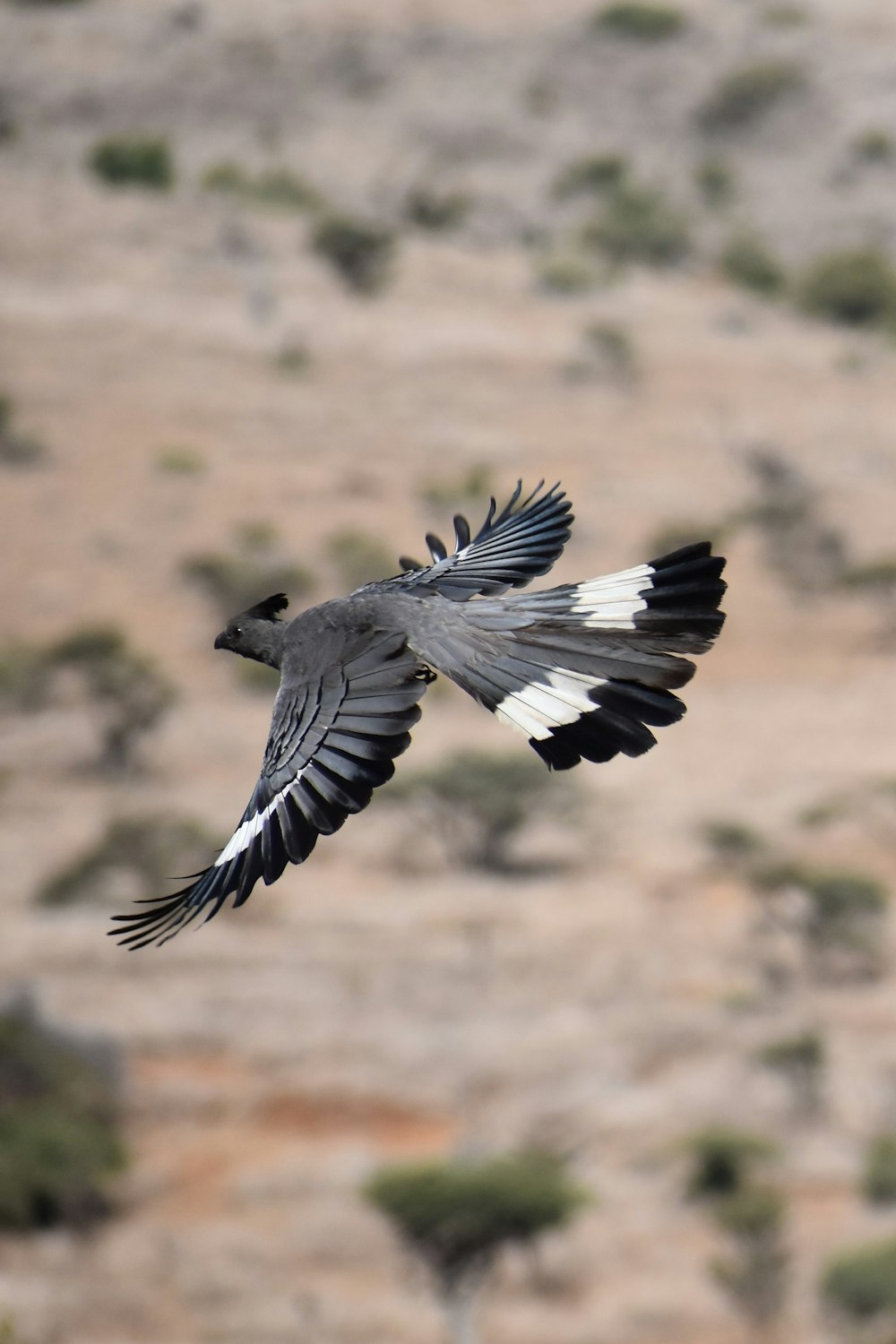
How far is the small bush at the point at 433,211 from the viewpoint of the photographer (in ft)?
168

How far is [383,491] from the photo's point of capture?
3531cm

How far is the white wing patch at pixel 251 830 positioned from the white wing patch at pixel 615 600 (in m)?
0.90

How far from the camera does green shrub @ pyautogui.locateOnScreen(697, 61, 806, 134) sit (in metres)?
64.1

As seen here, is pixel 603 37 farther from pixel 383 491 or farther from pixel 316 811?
pixel 316 811

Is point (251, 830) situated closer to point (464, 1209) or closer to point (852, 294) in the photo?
point (464, 1209)

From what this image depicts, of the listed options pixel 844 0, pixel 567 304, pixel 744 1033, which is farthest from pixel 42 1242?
pixel 844 0

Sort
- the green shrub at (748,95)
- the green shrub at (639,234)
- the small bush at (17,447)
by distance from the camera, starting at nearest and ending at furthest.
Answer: the small bush at (17,447)
the green shrub at (639,234)
the green shrub at (748,95)

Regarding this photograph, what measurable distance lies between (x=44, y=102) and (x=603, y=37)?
18.6 metres

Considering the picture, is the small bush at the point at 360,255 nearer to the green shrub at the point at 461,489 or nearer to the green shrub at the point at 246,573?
the green shrub at the point at 461,489

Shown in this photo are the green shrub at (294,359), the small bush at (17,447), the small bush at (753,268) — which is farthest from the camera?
the small bush at (753,268)

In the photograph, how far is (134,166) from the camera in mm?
47438

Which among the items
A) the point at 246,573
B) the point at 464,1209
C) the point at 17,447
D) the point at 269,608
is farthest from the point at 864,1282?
the point at 17,447

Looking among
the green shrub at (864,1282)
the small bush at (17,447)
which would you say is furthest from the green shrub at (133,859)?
the small bush at (17,447)

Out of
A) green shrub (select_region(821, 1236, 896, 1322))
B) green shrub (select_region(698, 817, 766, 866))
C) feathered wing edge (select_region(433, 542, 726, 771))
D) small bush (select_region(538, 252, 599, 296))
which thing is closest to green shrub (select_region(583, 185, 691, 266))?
small bush (select_region(538, 252, 599, 296))
